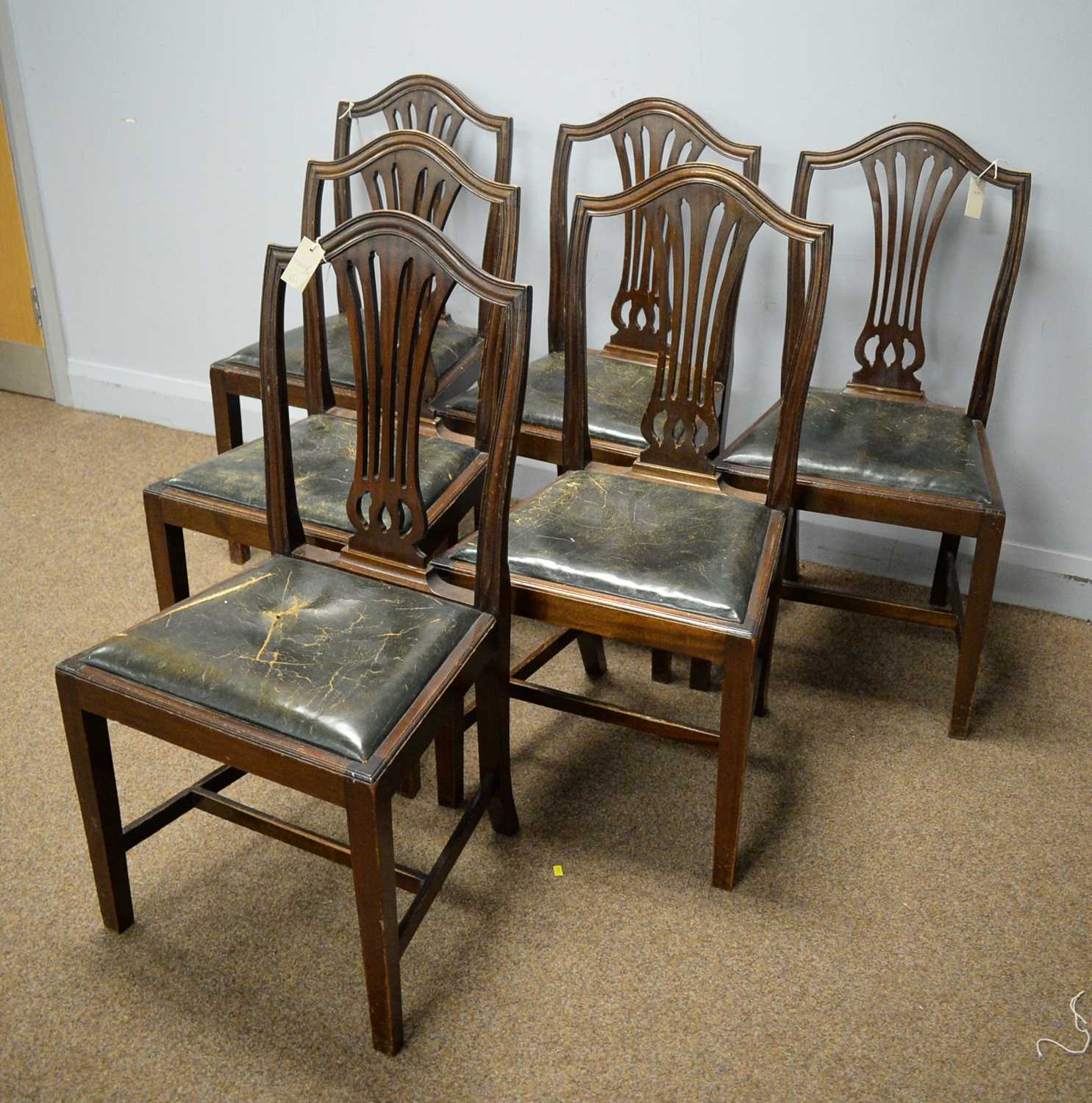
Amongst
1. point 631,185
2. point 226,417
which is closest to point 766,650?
point 631,185

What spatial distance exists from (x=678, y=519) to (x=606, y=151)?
3.87 feet

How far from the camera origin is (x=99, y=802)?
63.1 inches

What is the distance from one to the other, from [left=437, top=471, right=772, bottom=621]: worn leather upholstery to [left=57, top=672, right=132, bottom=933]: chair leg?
58cm

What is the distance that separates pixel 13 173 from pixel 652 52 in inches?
78.4

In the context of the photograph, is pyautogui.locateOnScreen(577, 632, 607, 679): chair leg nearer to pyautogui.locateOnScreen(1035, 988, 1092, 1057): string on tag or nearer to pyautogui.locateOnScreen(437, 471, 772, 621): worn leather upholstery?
pyautogui.locateOnScreen(437, 471, 772, 621): worn leather upholstery

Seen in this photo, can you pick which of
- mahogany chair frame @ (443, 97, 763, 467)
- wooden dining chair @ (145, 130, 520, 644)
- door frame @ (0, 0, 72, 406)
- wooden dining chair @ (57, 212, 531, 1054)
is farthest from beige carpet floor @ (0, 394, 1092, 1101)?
door frame @ (0, 0, 72, 406)

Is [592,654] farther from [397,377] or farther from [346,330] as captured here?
[346,330]

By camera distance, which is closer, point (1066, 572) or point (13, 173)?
point (1066, 572)

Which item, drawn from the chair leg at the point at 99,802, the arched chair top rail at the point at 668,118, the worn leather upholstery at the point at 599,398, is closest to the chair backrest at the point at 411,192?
the worn leather upholstery at the point at 599,398

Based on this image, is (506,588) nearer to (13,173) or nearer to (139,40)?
(139,40)

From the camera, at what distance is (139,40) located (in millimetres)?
3078

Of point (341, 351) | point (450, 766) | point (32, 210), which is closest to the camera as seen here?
point (450, 766)

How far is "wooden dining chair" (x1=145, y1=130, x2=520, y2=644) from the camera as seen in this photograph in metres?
2.00

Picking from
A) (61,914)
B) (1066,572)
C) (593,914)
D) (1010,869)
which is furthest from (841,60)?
(61,914)
